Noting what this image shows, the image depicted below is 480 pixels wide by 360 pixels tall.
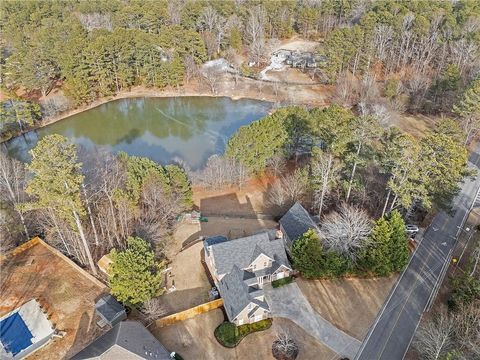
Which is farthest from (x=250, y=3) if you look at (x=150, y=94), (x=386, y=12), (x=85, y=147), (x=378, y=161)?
(x=378, y=161)

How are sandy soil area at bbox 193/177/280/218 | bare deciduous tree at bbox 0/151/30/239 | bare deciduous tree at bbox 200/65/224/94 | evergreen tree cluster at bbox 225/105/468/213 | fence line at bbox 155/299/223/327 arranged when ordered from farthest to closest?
1. bare deciduous tree at bbox 200/65/224/94
2. sandy soil area at bbox 193/177/280/218
3. bare deciduous tree at bbox 0/151/30/239
4. evergreen tree cluster at bbox 225/105/468/213
5. fence line at bbox 155/299/223/327

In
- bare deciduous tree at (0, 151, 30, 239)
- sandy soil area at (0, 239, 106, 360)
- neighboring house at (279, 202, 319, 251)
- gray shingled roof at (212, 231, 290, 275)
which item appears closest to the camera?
sandy soil area at (0, 239, 106, 360)

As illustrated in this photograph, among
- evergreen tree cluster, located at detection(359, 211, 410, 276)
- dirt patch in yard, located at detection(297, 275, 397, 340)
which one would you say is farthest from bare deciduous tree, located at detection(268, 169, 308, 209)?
evergreen tree cluster, located at detection(359, 211, 410, 276)

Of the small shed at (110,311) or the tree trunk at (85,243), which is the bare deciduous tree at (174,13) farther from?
the small shed at (110,311)

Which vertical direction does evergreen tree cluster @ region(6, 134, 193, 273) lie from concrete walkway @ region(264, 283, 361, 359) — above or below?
above

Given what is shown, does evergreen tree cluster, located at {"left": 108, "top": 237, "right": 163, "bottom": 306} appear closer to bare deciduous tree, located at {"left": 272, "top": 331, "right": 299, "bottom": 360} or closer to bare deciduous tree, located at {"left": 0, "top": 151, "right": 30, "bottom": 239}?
bare deciduous tree, located at {"left": 272, "top": 331, "right": 299, "bottom": 360}

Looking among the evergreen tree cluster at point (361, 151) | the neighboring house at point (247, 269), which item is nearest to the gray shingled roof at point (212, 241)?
the neighboring house at point (247, 269)

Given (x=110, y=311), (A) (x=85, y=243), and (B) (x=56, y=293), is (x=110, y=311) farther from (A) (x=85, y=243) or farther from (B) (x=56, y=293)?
(A) (x=85, y=243)
